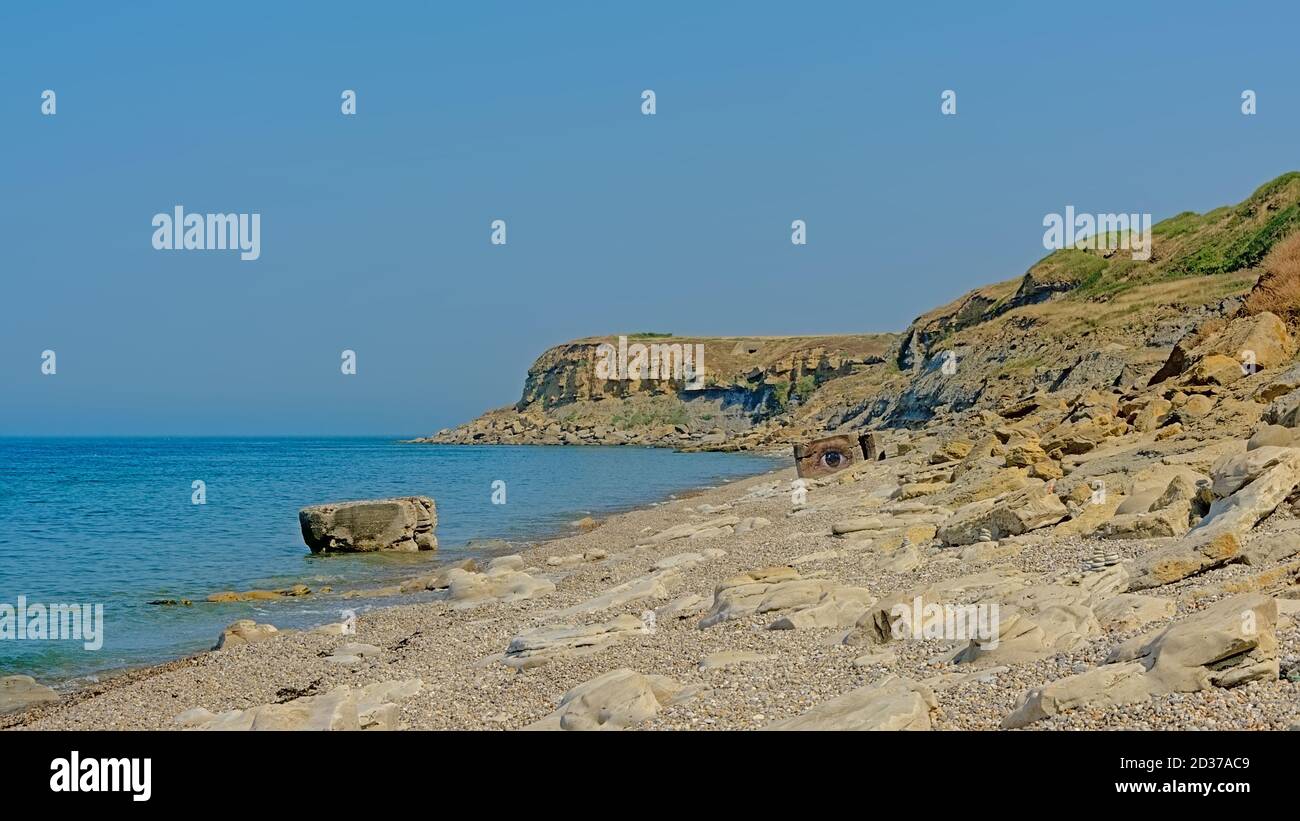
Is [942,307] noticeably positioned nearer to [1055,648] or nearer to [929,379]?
[929,379]

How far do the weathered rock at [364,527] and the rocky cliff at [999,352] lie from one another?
1999cm

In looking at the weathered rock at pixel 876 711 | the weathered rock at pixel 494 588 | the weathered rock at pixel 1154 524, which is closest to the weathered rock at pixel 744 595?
the weathered rock at pixel 1154 524

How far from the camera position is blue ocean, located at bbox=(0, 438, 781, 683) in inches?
717

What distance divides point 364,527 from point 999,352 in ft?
148

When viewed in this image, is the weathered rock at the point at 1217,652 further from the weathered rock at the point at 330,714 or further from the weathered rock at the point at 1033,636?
the weathered rock at the point at 330,714

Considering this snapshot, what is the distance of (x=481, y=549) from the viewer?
2880cm

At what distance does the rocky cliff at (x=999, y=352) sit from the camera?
130 feet

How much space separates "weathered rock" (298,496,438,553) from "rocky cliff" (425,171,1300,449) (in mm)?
19994

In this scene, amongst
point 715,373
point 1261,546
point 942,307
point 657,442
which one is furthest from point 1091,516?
point 715,373

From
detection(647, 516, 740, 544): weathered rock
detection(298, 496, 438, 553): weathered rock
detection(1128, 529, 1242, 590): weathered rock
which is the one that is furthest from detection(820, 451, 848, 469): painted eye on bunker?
detection(1128, 529, 1242, 590): weathered rock

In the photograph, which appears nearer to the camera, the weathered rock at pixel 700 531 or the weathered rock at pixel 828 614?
the weathered rock at pixel 828 614
